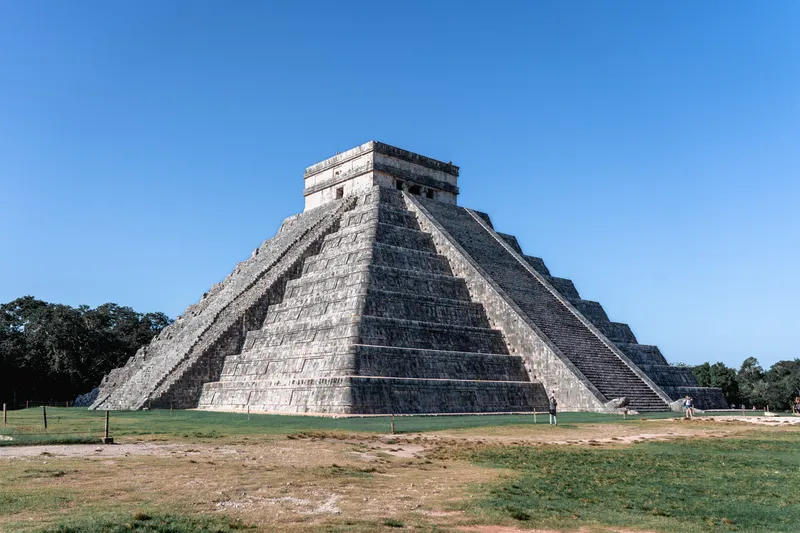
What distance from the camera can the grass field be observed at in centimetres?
712

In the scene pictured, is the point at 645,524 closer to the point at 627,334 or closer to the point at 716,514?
the point at 716,514

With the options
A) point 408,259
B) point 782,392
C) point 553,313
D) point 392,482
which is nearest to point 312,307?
point 408,259

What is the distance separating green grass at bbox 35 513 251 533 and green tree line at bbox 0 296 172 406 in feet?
120

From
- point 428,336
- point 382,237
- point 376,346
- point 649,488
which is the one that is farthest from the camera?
point 382,237

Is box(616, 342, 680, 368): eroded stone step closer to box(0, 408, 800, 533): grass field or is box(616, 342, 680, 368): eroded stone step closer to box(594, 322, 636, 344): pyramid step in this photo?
box(594, 322, 636, 344): pyramid step

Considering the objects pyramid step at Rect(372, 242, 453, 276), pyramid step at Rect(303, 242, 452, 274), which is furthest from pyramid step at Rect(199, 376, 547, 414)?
pyramid step at Rect(372, 242, 453, 276)

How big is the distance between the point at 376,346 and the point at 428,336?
109 inches

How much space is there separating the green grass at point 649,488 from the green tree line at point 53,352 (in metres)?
35.6

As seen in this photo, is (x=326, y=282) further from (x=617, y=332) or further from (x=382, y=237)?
(x=617, y=332)

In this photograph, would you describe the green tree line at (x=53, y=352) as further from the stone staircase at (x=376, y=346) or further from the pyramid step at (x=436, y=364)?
the pyramid step at (x=436, y=364)

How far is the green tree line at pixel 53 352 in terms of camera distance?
4125cm

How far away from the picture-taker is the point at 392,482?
9.72 meters

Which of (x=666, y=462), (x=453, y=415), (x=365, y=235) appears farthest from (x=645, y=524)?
(x=365, y=235)

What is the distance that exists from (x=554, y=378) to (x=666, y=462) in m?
13.8
